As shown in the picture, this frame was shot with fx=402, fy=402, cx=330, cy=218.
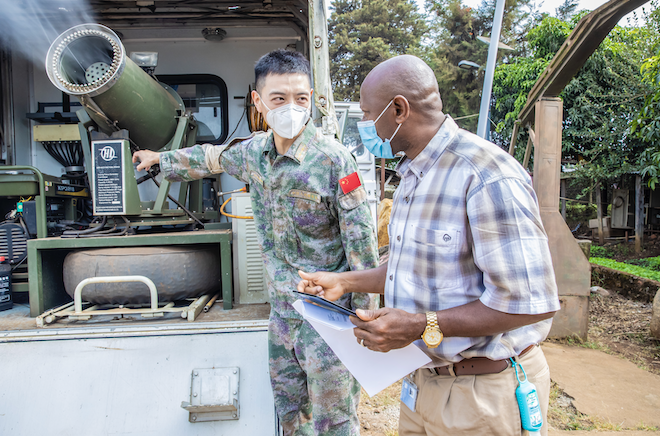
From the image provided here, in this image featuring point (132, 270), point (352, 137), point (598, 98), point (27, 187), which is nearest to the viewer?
point (132, 270)

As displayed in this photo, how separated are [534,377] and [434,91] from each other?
802 mm

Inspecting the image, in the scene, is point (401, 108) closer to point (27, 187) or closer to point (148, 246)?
point (148, 246)

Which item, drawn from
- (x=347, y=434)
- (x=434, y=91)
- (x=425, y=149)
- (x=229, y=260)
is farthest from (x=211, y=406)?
(x=434, y=91)

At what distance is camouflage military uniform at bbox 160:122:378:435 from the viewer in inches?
65.3

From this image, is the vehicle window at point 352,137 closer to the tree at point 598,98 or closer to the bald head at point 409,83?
the bald head at point 409,83

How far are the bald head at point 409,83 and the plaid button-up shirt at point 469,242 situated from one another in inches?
3.4

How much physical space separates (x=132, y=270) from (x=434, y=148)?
177cm

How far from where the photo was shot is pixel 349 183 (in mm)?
1667

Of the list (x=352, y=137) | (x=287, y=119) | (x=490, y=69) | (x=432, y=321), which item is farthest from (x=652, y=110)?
(x=432, y=321)

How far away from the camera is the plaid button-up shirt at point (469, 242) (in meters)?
0.88

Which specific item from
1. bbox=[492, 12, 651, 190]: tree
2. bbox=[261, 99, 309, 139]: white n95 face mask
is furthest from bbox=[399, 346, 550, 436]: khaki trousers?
bbox=[492, 12, 651, 190]: tree

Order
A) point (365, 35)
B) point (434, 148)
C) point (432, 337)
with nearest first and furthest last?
point (432, 337) < point (434, 148) < point (365, 35)

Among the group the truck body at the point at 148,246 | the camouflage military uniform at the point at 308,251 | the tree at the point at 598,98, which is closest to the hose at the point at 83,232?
the truck body at the point at 148,246

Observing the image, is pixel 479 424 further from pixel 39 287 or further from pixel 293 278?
pixel 39 287
